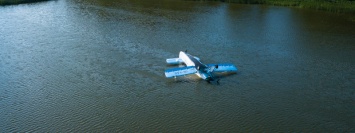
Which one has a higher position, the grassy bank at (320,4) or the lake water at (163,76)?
the grassy bank at (320,4)

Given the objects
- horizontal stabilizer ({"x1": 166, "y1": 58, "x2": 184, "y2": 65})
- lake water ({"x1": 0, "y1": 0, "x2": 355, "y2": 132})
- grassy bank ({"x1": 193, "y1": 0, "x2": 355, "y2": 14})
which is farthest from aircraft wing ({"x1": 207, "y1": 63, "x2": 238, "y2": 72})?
grassy bank ({"x1": 193, "y1": 0, "x2": 355, "y2": 14})

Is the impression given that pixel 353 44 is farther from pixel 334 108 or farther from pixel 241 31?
pixel 334 108

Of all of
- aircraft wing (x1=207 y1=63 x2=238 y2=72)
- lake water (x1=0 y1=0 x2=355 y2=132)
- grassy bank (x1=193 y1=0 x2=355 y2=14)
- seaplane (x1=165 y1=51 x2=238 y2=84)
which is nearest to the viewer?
lake water (x1=0 y1=0 x2=355 y2=132)

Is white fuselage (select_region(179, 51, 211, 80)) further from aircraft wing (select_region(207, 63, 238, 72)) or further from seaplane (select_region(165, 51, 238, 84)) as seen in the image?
aircraft wing (select_region(207, 63, 238, 72))

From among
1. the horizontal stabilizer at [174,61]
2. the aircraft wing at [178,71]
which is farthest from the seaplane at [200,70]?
the horizontal stabilizer at [174,61]

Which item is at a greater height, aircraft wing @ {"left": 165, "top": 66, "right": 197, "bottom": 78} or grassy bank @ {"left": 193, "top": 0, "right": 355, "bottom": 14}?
grassy bank @ {"left": 193, "top": 0, "right": 355, "bottom": 14}

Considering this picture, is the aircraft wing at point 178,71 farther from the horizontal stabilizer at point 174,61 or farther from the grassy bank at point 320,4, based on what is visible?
the grassy bank at point 320,4

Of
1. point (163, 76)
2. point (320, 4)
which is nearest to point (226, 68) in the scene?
point (163, 76)

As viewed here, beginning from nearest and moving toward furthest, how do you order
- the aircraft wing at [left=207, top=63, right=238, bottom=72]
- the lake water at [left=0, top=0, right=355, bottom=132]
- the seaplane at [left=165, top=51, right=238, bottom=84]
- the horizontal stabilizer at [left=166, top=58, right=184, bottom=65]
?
the lake water at [left=0, top=0, right=355, bottom=132]
the seaplane at [left=165, top=51, right=238, bottom=84]
the aircraft wing at [left=207, top=63, right=238, bottom=72]
the horizontal stabilizer at [left=166, top=58, right=184, bottom=65]

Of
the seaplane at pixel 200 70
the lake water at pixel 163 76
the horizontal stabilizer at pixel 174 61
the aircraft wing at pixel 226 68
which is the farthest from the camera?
the horizontal stabilizer at pixel 174 61

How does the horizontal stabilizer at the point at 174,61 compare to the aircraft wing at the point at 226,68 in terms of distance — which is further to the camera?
the horizontal stabilizer at the point at 174,61
